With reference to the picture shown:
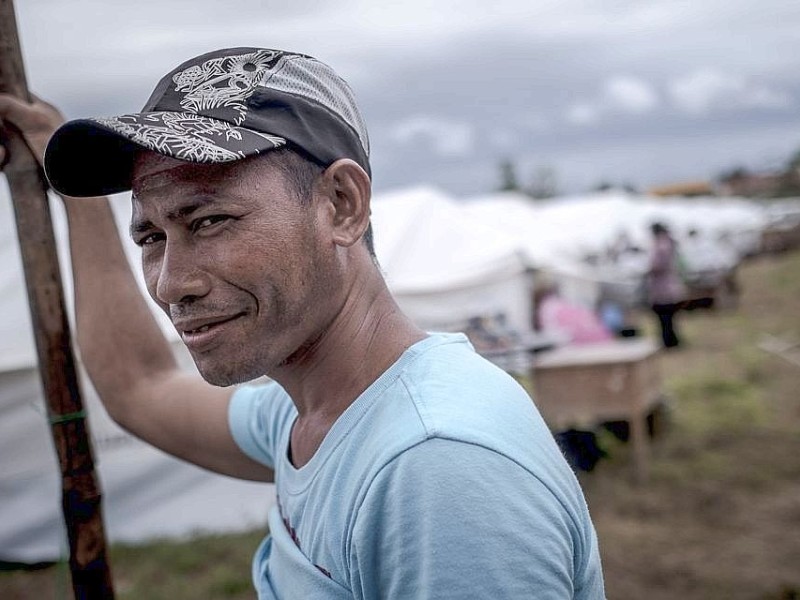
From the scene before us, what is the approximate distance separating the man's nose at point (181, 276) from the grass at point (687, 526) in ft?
8.88

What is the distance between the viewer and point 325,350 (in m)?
1.44

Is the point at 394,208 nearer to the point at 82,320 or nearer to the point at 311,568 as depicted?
the point at 82,320

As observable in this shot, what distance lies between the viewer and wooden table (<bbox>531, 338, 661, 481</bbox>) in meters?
6.59

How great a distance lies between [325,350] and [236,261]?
246 mm

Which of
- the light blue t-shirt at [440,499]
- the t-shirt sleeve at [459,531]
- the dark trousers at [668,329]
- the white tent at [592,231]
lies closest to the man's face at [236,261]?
the light blue t-shirt at [440,499]

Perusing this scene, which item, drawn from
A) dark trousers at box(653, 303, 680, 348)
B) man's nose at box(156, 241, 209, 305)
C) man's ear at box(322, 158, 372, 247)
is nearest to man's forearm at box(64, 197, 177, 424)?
man's nose at box(156, 241, 209, 305)

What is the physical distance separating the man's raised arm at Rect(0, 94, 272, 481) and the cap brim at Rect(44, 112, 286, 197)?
0.52 m

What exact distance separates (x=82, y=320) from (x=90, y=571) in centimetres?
62

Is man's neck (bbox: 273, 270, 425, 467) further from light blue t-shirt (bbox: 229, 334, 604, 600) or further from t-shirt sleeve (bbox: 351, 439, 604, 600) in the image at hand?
t-shirt sleeve (bbox: 351, 439, 604, 600)

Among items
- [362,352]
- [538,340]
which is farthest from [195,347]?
[538,340]

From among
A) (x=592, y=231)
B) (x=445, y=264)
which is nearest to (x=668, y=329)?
(x=445, y=264)

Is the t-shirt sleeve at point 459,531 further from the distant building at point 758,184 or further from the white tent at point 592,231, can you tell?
the distant building at point 758,184

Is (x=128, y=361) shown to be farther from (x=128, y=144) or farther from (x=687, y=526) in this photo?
(x=687, y=526)

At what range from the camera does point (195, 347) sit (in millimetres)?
1369
